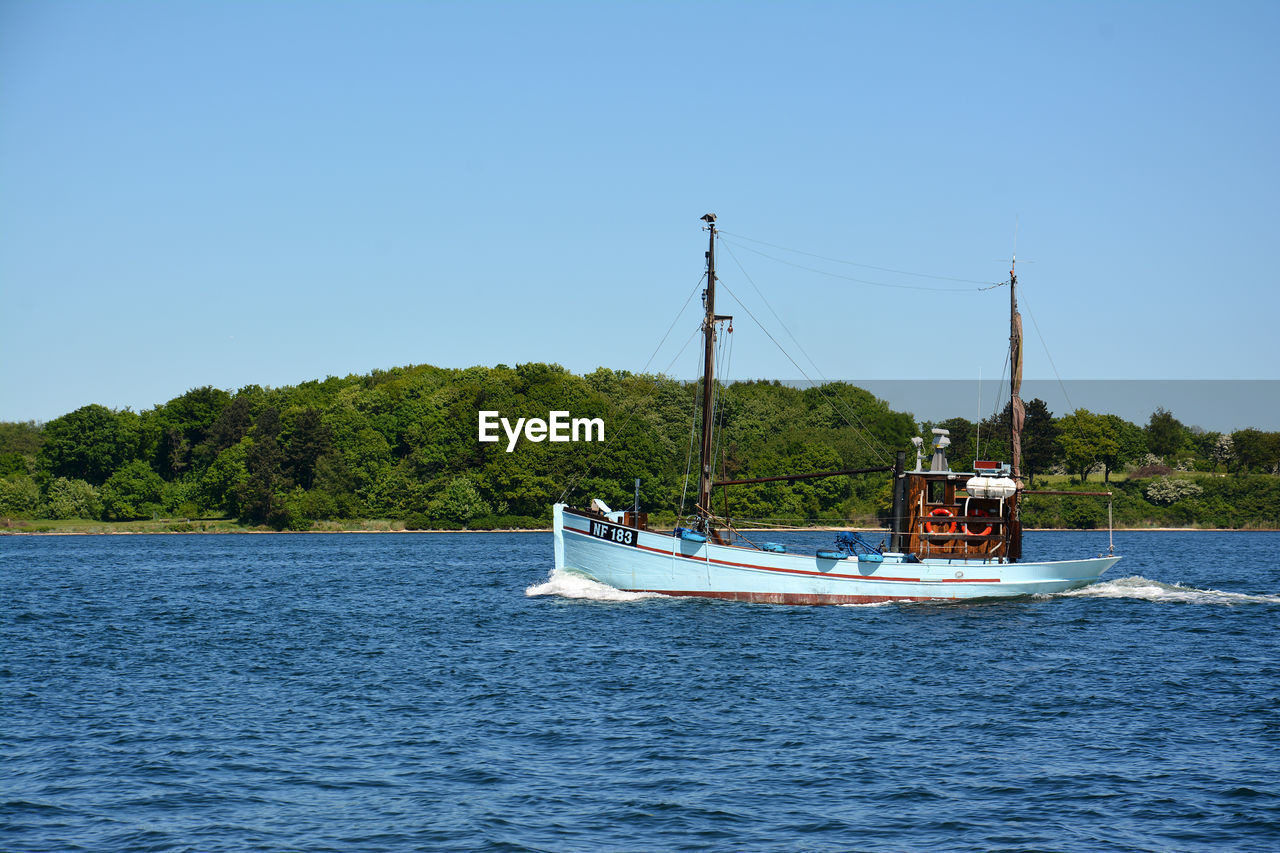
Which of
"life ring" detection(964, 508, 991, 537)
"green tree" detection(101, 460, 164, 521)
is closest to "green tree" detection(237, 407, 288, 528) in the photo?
"green tree" detection(101, 460, 164, 521)

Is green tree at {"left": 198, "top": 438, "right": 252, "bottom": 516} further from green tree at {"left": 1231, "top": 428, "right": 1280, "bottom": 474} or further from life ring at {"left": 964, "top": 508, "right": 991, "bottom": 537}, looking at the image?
green tree at {"left": 1231, "top": 428, "right": 1280, "bottom": 474}

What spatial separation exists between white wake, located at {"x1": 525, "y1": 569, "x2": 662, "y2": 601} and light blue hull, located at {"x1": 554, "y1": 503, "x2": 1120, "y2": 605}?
2.45 ft

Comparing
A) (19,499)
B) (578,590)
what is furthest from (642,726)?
(19,499)

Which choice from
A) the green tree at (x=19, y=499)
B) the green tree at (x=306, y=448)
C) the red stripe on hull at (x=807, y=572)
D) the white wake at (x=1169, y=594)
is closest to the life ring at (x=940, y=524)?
the red stripe on hull at (x=807, y=572)

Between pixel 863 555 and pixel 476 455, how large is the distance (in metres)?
89.8

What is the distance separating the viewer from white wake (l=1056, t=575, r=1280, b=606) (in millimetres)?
50281

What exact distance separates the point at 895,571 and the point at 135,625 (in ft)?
98.2

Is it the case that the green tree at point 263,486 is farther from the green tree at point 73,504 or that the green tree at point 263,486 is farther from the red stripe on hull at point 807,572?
the red stripe on hull at point 807,572

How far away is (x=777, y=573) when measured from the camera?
152 feet

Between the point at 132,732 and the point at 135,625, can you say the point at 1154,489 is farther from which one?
the point at 132,732

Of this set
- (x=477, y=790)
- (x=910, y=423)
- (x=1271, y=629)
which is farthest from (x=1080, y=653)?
(x=910, y=423)

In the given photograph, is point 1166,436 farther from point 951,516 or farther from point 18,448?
point 18,448

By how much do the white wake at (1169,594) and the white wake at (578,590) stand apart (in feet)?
64.5

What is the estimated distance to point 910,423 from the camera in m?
160
